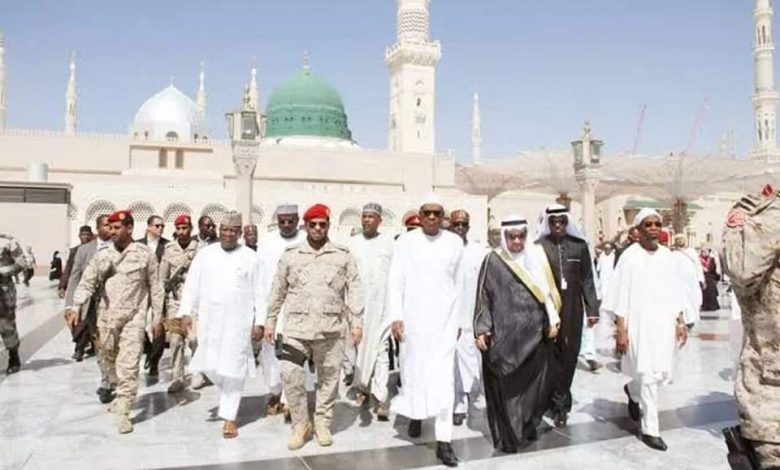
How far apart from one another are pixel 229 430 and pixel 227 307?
0.69 meters

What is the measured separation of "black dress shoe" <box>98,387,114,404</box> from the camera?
4277 millimetres

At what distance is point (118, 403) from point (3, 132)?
1192 inches

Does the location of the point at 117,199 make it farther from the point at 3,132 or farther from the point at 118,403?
the point at 118,403

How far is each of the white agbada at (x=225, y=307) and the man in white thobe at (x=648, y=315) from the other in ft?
6.81

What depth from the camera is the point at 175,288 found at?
5.05 metres

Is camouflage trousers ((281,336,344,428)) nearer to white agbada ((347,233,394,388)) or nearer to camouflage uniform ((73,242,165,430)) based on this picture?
white agbada ((347,233,394,388))

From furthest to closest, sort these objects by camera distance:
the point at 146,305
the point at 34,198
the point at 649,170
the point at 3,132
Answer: the point at 3,132 < the point at 649,170 < the point at 34,198 < the point at 146,305

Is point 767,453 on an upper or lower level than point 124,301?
lower

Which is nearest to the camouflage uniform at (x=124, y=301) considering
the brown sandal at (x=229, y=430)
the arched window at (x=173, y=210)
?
the brown sandal at (x=229, y=430)

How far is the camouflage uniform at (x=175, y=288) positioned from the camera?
15.6 ft

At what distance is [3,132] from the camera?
28.9 meters

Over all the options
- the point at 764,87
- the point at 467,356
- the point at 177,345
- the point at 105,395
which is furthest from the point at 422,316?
the point at 764,87

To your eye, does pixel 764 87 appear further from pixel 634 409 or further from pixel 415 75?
pixel 634 409

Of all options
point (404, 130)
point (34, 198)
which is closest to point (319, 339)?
point (34, 198)
